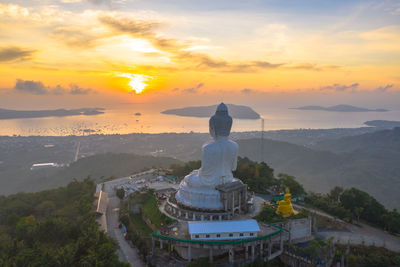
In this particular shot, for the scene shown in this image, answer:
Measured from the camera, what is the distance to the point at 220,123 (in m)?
29.9

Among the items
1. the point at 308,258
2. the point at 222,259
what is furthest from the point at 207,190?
the point at 308,258

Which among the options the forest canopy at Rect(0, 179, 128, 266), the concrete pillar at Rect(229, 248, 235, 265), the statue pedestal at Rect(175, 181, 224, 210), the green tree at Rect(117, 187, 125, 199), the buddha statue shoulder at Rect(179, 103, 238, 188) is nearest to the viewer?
the forest canopy at Rect(0, 179, 128, 266)

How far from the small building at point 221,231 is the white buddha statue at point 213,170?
4863mm

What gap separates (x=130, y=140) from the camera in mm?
154000

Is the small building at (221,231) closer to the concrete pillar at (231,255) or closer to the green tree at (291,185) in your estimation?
the concrete pillar at (231,255)

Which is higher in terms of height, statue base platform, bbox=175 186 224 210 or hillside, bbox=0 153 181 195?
statue base platform, bbox=175 186 224 210

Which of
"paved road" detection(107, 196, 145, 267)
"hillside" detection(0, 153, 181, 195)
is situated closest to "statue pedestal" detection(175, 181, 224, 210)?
"paved road" detection(107, 196, 145, 267)

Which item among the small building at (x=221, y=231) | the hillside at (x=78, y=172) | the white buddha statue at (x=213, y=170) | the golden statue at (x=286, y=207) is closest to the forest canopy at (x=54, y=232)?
the small building at (x=221, y=231)

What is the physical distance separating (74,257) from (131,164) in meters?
63.5

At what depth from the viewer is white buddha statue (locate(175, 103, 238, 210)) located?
94.1 ft

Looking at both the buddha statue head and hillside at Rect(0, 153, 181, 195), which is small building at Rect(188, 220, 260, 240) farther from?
hillside at Rect(0, 153, 181, 195)

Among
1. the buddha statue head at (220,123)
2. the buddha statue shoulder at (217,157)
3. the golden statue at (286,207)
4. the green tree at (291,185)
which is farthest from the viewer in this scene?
the green tree at (291,185)

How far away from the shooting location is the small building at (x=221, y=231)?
22703mm

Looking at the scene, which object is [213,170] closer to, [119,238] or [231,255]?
[231,255]
